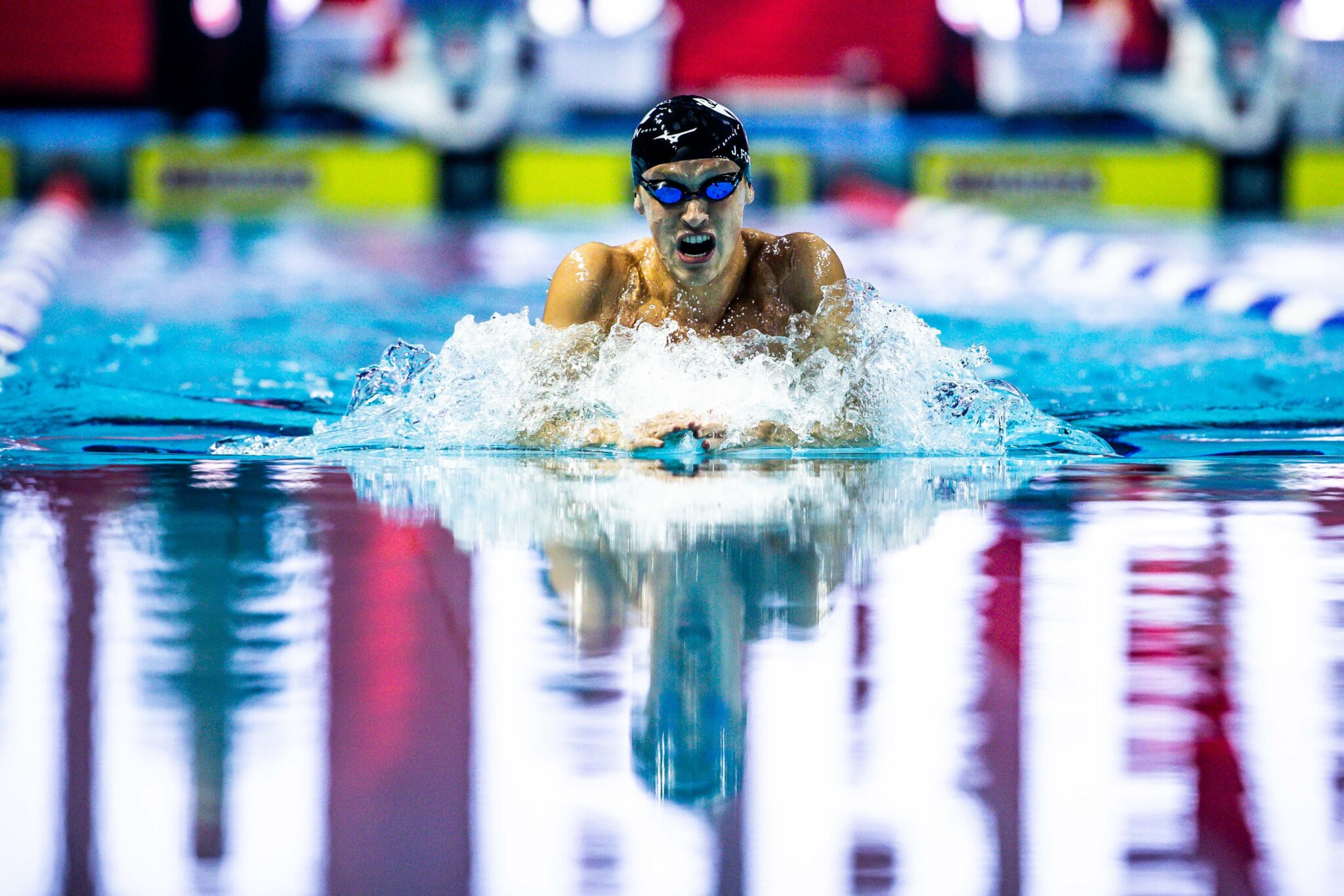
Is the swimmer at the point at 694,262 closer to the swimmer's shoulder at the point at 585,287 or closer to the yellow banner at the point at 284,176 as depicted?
the swimmer's shoulder at the point at 585,287

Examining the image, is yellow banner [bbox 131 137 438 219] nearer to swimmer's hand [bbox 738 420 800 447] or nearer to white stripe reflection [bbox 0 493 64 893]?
swimmer's hand [bbox 738 420 800 447]

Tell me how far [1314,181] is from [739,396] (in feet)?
27.5

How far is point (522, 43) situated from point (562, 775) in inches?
366

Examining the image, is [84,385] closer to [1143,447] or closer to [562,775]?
[1143,447]

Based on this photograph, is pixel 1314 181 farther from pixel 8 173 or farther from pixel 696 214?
pixel 696 214

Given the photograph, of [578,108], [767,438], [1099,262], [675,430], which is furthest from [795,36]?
[675,430]

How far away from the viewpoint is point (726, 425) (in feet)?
10.9

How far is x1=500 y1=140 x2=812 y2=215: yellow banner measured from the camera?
10.7m

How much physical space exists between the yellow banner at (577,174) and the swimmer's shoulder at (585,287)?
7159 mm

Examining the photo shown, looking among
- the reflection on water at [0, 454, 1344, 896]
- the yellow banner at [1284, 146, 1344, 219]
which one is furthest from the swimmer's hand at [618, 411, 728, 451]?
the yellow banner at [1284, 146, 1344, 219]

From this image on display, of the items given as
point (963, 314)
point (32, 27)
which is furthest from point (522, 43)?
point (963, 314)

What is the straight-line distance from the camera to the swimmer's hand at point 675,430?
3227mm

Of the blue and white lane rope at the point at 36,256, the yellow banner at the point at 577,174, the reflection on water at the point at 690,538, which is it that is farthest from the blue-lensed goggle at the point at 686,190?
the yellow banner at the point at 577,174

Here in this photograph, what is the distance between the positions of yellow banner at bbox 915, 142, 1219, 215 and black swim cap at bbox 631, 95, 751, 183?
7481 mm
